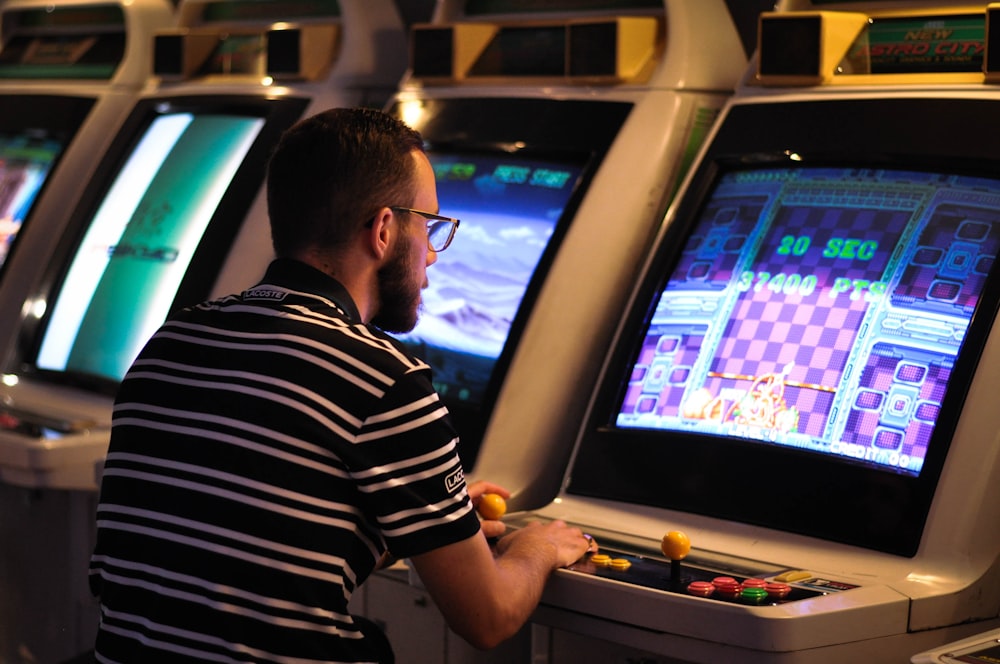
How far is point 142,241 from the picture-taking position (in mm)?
3285

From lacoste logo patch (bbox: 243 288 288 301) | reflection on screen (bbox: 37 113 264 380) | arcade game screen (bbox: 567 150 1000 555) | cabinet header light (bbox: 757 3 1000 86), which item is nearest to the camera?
lacoste logo patch (bbox: 243 288 288 301)

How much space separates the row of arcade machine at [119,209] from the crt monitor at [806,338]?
112 cm

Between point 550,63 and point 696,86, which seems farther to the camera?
point 550,63

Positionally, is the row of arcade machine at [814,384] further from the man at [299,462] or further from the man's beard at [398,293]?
the man's beard at [398,293]

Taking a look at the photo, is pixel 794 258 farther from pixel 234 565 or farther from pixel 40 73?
pixel 40 73

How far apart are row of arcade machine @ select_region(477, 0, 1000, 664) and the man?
267mm

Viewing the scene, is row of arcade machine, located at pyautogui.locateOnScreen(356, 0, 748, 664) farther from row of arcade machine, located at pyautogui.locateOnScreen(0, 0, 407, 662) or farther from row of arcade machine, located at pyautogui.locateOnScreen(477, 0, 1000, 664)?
row of arcade machine, located at pyautogui.locateOnScreen(0, 0, 407, 662)

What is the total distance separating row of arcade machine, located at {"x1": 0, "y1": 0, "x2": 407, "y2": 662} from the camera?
→ 9.84 feet

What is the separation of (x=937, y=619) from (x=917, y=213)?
607 millimetres

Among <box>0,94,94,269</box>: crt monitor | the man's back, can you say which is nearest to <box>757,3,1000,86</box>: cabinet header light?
the man's back

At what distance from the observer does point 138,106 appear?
349 centimetres

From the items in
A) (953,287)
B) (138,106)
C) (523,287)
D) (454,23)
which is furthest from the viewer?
(138,106)

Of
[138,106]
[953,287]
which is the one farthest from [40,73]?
[953,287]

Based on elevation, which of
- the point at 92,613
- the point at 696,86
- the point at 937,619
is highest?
the point at 696,86
